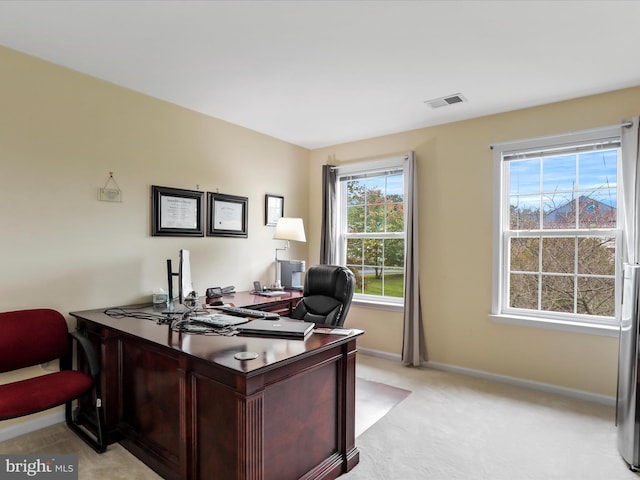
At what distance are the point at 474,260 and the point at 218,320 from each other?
2585mm

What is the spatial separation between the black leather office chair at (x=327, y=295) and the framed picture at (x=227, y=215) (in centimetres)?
119

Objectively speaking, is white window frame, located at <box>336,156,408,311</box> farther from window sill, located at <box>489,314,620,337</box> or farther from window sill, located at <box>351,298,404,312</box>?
window sill, located at <box>489,314,620,337</box>

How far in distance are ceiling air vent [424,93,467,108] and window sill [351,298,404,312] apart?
2121 mm

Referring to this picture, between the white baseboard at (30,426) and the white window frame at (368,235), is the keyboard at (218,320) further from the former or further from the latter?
the white window frame at (368,235)

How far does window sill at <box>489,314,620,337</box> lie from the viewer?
3.03 meters

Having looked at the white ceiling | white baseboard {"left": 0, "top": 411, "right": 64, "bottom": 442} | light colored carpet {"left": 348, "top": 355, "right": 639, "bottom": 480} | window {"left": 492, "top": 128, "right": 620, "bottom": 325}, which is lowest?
light colored carpet {"left": 348, "top": 355, "right": 639, "bottom": 480}

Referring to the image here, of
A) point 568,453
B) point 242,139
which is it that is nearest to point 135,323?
point 242,139

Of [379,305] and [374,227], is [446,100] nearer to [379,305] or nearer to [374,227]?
[374,227]

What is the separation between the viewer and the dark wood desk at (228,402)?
1604 millimetres

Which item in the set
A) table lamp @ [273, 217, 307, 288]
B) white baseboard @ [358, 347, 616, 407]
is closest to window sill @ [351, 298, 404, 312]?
white baseboard @ [358, 347, 616, 407]

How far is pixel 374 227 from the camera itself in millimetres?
4520

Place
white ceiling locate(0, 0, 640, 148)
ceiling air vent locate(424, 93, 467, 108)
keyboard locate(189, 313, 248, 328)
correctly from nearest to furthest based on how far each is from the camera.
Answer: white ceiling locate(0, 0, 640, 148)
keyboard locate(189, 313, 248, 328)
ceiling air vent locate(424, 93, 467, 108)

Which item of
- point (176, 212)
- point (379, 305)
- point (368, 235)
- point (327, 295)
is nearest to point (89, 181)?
point (176, 212)

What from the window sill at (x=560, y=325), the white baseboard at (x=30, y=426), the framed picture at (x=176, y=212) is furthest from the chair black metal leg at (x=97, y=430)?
the window sill at (x=560, y=325)
